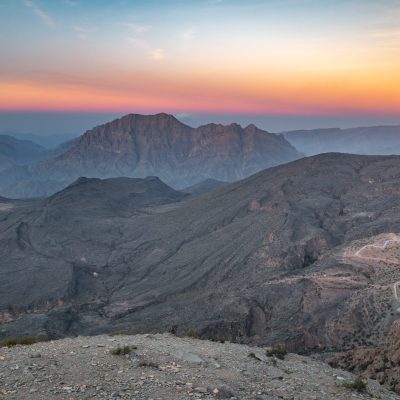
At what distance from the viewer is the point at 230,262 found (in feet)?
260

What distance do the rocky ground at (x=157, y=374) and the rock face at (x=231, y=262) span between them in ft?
70.2

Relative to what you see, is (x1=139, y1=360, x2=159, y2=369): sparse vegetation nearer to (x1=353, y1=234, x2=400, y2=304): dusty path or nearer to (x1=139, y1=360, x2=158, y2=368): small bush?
(x1=139, y1=360, x2=158, y2=368): small bush

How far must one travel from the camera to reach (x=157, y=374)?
16.2 m

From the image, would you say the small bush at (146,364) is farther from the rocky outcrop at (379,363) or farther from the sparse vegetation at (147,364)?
the rocky outcrop at (379,363)

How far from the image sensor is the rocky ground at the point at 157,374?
1424cm

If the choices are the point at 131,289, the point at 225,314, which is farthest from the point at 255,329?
the point at 131,289

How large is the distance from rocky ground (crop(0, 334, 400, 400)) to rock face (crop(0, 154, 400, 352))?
21.4m

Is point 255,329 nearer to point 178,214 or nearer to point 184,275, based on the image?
point 184,275

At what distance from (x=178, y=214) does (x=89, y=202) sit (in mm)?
42130

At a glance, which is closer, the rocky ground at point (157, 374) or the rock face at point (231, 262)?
the rocky ground at point (157, 374)

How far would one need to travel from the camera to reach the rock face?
52281 mm

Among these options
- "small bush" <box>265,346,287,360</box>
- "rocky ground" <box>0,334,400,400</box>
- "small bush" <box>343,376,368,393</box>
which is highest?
"rocky ground" <box>0,334,400,400</box>

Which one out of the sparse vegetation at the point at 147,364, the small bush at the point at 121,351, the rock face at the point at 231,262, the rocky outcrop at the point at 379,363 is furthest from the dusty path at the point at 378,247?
the sparse vegetation at the point at 147,364

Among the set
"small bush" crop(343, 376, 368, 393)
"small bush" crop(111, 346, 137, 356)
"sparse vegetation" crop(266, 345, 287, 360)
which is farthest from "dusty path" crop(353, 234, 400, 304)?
"small bush" crop(111, 346, 137, 356)
